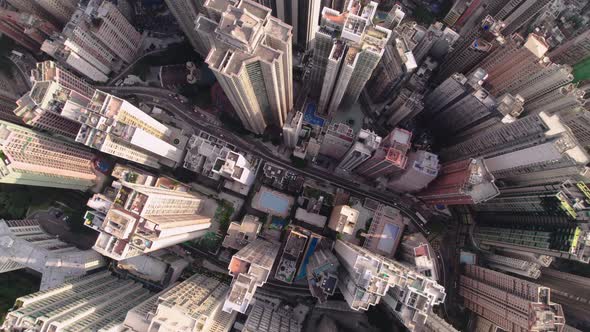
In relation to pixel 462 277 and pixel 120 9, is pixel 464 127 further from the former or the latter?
pixel 120 9

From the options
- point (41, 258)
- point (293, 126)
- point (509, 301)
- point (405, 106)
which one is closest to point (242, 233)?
point (293, 126)

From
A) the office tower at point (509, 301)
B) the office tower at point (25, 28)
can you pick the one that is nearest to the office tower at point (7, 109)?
the office tower at point (25, 28)

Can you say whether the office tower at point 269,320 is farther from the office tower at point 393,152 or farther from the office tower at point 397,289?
the office tower at point 393,152

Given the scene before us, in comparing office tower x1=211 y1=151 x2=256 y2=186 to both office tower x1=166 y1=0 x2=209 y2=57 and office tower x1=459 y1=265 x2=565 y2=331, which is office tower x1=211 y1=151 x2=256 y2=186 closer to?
office tower x1=166 y1=0 x2=209 y2=57

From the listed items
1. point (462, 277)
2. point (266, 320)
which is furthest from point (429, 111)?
point (266, 320)

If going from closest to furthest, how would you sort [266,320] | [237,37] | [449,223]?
1. [237,37]
2. [266,320]
3. [449,223]

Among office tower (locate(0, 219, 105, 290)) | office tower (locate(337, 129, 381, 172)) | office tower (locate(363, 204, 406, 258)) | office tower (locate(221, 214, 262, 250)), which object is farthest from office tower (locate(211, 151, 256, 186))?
office tower (locate(0, 219, 105, 290))

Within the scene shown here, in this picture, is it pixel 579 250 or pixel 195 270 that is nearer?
pixel 579 250
